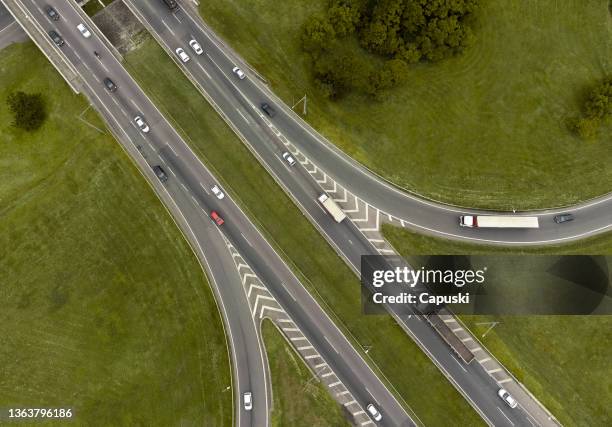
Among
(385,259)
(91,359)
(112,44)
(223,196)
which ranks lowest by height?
(385,259)

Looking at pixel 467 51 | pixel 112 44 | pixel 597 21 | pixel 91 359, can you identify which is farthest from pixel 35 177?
pixel 597 21

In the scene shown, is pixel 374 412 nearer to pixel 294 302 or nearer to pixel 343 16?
pixel 294 302

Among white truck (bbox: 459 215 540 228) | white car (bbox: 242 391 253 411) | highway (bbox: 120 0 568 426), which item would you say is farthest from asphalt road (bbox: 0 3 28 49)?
white truck (bbox: 459 215 540 228)

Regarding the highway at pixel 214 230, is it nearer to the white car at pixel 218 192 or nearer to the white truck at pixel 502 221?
the white car at pixel 218 192

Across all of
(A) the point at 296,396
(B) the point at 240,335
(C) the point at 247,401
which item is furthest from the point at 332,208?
(C) the point at 247,401

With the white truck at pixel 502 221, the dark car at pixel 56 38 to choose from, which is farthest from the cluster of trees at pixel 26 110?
the white truck at pixel 502 221

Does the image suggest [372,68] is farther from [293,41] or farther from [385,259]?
[385,259]

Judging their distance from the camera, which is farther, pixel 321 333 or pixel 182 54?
pixel 182 54
